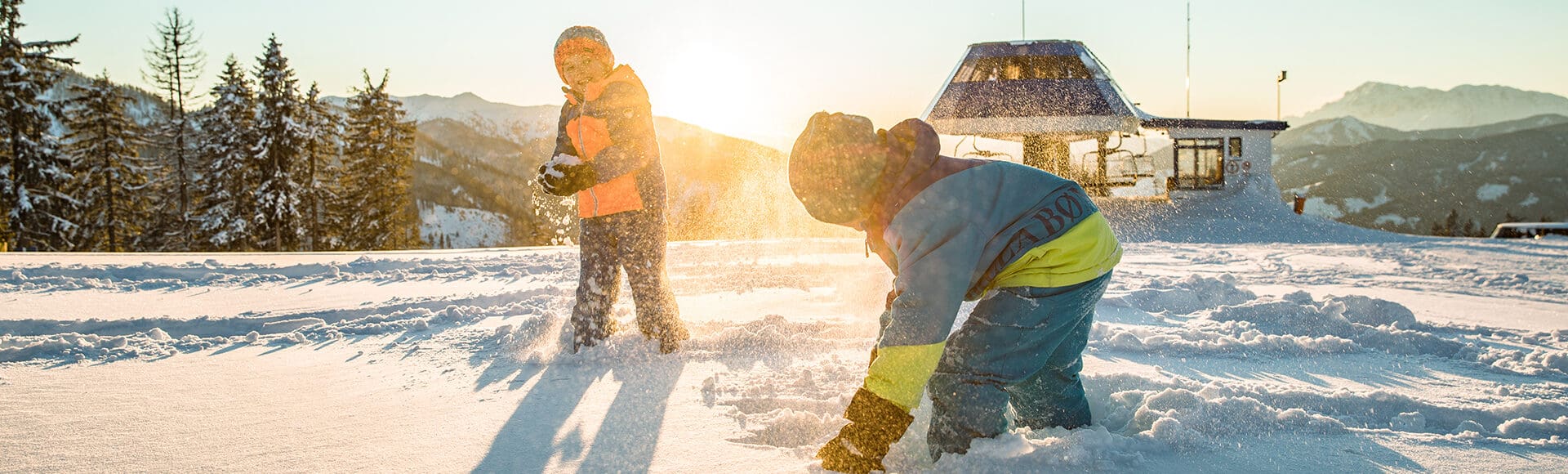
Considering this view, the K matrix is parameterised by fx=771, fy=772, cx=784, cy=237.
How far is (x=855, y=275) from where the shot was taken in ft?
21.9

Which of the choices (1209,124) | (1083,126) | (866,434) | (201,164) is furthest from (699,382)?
(201,164)

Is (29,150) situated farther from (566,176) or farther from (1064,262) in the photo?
(1064,262)

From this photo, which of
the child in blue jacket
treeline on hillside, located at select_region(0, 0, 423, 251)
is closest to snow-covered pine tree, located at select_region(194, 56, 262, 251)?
treeline on hillside, located at select_region(0, 0, 423, 251)

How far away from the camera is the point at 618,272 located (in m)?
3.75

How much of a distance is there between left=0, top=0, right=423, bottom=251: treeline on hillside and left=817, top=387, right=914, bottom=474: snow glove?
1264 inches

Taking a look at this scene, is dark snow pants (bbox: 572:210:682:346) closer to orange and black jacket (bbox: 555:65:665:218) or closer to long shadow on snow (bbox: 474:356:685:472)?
orange and black jacket (bbox: 555:65:665:218)

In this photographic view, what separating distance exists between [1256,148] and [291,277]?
2266 centimetres

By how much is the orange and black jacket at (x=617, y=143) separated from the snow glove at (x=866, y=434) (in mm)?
2081

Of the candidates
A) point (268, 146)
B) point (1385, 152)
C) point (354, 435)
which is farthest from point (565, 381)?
point (1385, 152)

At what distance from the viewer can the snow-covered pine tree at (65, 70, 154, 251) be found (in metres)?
29.4

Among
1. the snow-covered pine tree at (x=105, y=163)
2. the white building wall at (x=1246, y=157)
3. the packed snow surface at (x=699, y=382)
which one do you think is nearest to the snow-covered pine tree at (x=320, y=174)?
the snow-covered pine tree at (x=105, y=163)

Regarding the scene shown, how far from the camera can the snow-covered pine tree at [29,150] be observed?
25.0 m

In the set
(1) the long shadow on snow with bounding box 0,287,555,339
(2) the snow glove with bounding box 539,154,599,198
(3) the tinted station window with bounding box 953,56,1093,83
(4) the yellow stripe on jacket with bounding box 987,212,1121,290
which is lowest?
(1) the long shadow on snow with bounding box 0,287,555,339

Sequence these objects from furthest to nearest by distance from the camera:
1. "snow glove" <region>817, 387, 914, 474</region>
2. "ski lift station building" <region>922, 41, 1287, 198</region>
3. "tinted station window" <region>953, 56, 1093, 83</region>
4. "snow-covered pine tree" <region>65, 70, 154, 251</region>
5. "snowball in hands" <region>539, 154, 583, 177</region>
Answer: "snow-covered pine tree" <region>65, 70, 154, 251</region> < "tinted station window" <region>953, 56, 1093, 83</region> < "ski lift station building" <region>922, 41, 1287, 198</region> < "snowball in hands" <region>539, 154, 583, 177</region> < "snow glove" <region>817, 387, 914, 474</region>
